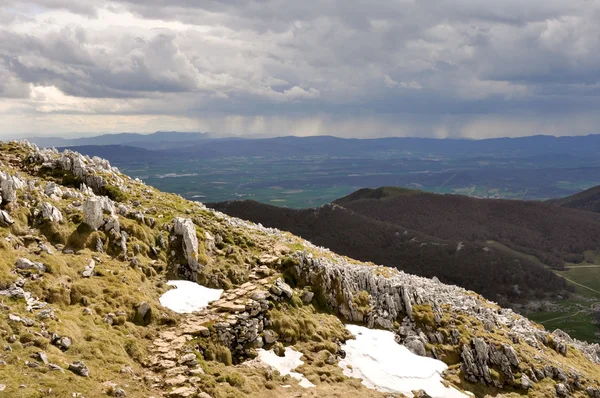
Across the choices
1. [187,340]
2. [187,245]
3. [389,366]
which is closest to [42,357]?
[187,340]

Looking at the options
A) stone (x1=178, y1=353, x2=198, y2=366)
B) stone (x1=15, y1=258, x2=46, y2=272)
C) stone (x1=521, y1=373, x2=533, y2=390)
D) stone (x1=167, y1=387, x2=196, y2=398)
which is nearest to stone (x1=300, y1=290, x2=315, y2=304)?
stone (x1=178, y1=353, x2=198, y2=366)

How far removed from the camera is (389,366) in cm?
3647

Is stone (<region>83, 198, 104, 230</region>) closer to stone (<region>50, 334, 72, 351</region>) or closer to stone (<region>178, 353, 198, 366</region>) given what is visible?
stone (<region>50, 334, 72, 351</region>)

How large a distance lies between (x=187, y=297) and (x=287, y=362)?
10323 millimetres

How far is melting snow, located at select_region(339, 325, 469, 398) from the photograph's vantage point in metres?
34.4

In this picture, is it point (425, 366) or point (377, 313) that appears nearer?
point (425, 366)

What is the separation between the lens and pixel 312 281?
1722 inches

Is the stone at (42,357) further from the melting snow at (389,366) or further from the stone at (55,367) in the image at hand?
the melting snow at (389,366)

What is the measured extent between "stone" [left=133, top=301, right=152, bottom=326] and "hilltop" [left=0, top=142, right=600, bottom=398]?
0.25 ft

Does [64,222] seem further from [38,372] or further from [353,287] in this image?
[353,287]

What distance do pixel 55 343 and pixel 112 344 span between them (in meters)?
3.42

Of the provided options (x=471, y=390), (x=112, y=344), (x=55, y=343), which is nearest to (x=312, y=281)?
(x=471, y=390)

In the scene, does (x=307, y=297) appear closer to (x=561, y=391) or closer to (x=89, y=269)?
(x=89, y=269)

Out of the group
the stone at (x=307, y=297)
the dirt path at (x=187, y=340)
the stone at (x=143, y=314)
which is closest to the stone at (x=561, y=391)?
the stone at (x=307, y=297)
